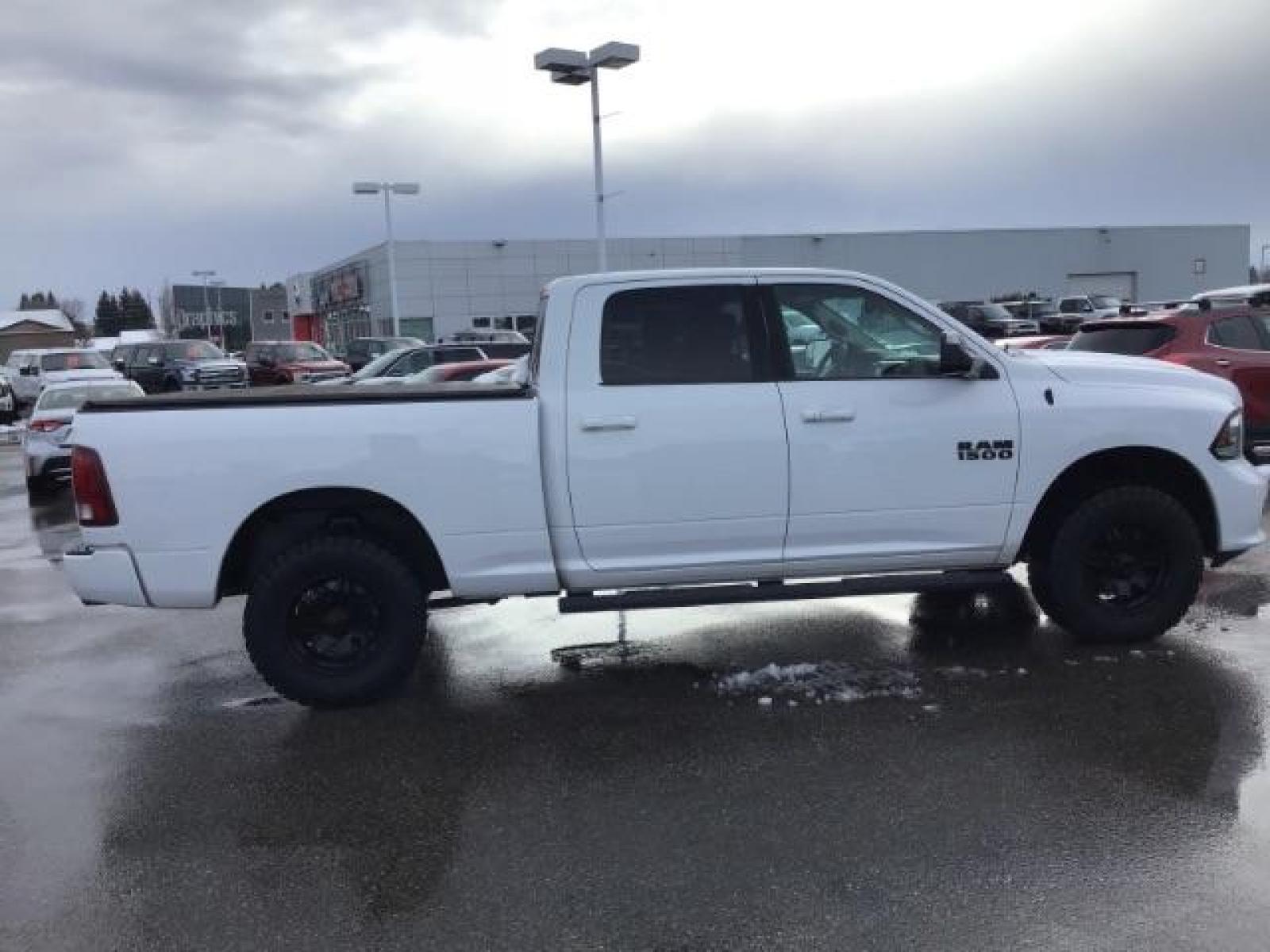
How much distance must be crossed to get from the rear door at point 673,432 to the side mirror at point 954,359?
0.85 metres

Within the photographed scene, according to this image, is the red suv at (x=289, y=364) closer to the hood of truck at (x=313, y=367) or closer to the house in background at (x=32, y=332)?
the hood of truck at (x=313, y=367)

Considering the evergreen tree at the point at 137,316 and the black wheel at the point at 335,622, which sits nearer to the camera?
the black wheel at the point at 335,622

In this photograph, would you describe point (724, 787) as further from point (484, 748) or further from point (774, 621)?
point (774, 621)

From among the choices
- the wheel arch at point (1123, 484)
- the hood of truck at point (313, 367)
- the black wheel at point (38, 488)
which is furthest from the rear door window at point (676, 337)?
the hood of truck at point (313, 367)

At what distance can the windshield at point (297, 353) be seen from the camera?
1174 inches

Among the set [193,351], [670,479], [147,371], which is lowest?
[670,479]

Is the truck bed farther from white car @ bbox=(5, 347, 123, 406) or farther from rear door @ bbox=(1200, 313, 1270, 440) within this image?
white car @ bbox=(5, 347, 123, 406)

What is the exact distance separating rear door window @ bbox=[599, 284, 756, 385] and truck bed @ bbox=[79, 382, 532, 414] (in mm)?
509

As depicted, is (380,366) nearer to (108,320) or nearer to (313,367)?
(313,367)

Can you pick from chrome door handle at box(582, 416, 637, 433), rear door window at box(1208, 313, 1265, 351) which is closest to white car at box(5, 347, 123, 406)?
rear door window at box(1208, 313, 1265, 351)

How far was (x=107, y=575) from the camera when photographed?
16.9ft

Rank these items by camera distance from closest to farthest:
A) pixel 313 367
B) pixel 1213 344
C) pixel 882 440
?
pixel 882 440 < pixel 1213 344 < pixel 313 367

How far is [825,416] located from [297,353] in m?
27.0

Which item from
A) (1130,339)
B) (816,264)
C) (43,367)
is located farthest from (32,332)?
(1130,339)
